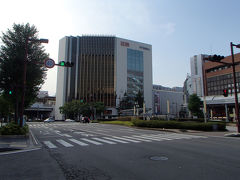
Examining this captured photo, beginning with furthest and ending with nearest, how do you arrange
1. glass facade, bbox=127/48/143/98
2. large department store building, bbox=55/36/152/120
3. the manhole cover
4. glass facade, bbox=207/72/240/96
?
glass facade, bbox=127/48/143/98 → large department store building, bbox=55/36/152/120 → glass facade, bbox=207/72/240/96 → the manhole cover

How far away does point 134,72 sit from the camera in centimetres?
10469

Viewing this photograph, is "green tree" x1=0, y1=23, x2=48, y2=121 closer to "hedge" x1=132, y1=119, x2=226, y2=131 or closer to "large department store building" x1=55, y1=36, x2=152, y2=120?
"hedge" x1=132, y1=119, x2=226, y2=131

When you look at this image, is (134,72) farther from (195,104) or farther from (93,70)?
(195,104)

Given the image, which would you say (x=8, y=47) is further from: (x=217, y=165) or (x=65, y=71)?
(x=65, y=71)

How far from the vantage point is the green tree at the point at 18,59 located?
63.7 feet

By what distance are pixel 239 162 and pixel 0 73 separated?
843 inches

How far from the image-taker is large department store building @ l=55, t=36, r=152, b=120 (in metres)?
97.1

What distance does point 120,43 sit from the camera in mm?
102250

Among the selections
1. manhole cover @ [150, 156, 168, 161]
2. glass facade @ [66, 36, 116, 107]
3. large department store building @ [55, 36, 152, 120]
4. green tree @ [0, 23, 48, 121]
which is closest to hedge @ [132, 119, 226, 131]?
green tree @ [0, 23, 48, 121]

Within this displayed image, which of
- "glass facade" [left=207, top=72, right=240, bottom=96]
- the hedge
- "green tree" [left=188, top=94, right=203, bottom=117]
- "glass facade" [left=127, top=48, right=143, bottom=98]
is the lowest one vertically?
the hedge

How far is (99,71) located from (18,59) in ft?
263

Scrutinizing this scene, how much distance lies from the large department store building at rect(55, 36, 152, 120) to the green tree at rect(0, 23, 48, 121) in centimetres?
7336

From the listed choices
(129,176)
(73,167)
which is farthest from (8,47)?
(129,176)

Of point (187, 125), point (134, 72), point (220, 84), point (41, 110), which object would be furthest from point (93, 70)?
point (187, 125)
